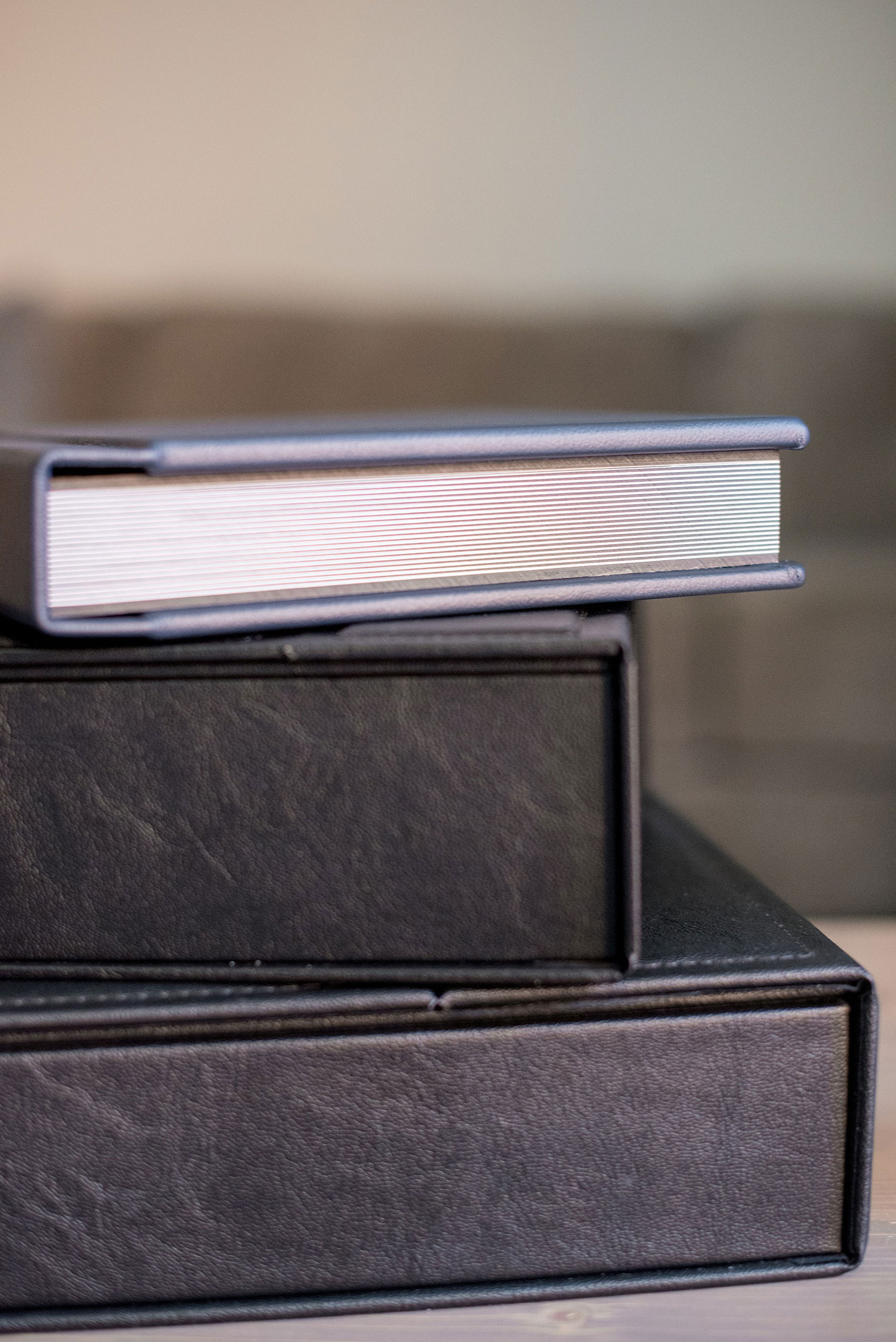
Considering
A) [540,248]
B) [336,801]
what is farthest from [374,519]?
[540,248]

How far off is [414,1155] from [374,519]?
0.67ft

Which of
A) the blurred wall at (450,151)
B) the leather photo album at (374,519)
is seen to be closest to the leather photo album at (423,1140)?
the leather photo album at (374,519)

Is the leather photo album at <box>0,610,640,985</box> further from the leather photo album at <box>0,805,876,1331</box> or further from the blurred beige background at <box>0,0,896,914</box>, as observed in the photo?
the blurred beige background at <box>0,0,896,914</box>

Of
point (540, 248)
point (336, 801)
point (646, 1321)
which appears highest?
point (540, 248)

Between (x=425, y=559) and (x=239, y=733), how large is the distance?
84 mm

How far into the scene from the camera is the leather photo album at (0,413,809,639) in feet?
1.04

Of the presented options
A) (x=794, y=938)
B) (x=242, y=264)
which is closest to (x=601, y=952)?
(x=794, y=938)

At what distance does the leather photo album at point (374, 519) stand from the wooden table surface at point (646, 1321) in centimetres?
22

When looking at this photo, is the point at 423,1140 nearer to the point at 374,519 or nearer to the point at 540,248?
the point at 374,519

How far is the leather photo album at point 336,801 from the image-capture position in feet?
1.08

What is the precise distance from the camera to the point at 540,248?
2.34 ft

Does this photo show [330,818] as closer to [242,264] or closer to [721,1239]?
[721,1239]

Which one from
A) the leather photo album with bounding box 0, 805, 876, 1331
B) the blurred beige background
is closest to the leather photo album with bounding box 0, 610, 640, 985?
the leather photo album with bounding box 0, 805, 876, 1331

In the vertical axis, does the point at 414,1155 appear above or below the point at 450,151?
below
